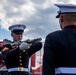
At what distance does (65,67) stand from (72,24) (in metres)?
0.45

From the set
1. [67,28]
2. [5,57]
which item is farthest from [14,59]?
[67,28]

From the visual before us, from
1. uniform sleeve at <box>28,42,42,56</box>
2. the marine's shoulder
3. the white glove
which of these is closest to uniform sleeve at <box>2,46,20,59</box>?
the white glove

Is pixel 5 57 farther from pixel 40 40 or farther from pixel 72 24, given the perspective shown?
pixel 72 24

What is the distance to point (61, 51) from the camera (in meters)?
3.45

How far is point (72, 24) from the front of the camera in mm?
3527

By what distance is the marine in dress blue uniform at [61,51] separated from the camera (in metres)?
3.40

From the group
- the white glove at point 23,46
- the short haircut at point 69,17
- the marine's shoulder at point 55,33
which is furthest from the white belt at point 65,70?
the white glove at point 23,46

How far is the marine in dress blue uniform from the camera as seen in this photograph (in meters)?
3.40

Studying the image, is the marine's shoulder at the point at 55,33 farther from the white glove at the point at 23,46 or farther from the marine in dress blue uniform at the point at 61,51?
the white glove at the point at 23,46

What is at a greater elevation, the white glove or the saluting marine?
the white glove

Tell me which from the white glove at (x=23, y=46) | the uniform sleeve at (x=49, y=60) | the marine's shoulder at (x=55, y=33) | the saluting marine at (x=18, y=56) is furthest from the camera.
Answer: the saluting marine at (x=18, y=56)

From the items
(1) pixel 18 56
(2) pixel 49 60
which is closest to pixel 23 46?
(1) pixel 18 56

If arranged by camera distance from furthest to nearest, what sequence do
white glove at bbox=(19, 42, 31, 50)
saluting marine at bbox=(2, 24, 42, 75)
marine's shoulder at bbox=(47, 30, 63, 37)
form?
saluting marine at bbox=(2, 24, 42, 75) → white glove at bbox=(19, 42, 31, 50) → marine's shoulder at bbox=(47, 30, 63, 37)

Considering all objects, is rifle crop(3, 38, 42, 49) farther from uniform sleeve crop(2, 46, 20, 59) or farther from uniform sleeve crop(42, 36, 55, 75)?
uniform sleeve crop(42, 36, 55, 75)
